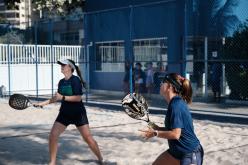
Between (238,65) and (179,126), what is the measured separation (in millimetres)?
12510

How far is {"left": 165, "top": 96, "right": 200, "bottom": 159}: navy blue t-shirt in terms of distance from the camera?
Result: 14.0 feet

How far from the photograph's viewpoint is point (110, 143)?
29.7 ft

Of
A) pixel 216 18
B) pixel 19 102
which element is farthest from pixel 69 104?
pixel 216 18

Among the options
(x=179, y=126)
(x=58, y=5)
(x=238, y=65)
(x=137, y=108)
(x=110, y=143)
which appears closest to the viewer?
(x=179, y=126)

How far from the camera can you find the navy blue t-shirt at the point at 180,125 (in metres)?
4.27

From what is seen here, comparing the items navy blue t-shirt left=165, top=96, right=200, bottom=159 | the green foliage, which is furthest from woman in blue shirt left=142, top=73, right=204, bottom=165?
the green foliage

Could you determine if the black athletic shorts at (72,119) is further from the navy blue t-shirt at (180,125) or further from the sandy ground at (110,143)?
the navy blue t-shirt at (180,125)

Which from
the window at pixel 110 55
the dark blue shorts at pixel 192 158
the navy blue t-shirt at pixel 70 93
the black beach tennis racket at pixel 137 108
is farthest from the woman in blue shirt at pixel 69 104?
the window at pixel 110 55

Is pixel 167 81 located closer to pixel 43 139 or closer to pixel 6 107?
pixel 43 139

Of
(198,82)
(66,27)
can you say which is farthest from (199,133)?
(66,27)

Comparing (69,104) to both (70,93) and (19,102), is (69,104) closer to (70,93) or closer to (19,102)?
(70,93)

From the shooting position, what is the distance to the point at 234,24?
17.3m

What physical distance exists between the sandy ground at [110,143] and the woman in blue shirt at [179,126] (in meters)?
3.01

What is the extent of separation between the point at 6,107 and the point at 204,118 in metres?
7.24
